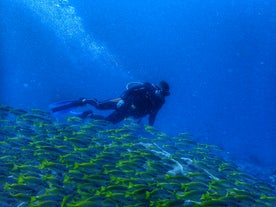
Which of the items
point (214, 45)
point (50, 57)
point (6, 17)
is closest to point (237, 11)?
point (50, 57)

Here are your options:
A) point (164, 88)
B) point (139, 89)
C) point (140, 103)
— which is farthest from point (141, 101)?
point (164, 88)

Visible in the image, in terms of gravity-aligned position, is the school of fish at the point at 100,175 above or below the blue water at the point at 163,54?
below

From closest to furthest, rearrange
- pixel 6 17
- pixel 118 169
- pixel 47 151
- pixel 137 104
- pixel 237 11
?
pixel 118 169
pixel 47 151
pixel 137 104
pixel 6 17
pixel 237 11

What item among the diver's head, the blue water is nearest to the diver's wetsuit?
the diver's head

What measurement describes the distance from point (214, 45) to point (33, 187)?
17354 centimetres

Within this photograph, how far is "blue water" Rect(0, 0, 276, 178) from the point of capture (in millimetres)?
57562

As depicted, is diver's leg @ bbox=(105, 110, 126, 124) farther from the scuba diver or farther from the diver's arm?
the diver's arm

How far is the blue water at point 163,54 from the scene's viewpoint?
189ft

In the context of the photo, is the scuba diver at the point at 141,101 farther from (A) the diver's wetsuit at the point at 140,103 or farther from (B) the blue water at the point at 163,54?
(B) the blue water at the point at 163,54

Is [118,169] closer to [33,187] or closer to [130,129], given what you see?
[33,187]

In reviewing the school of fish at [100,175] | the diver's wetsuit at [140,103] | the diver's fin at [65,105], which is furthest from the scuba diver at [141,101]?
the school of fish at [100,175]

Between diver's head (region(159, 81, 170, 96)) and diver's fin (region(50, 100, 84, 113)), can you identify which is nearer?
diver's head (region(159, 81, 170, 96))

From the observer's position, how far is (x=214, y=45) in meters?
172

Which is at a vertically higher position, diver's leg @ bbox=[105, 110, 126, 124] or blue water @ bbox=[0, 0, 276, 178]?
blue water @ bbox=[0, 0, 276, 178]
